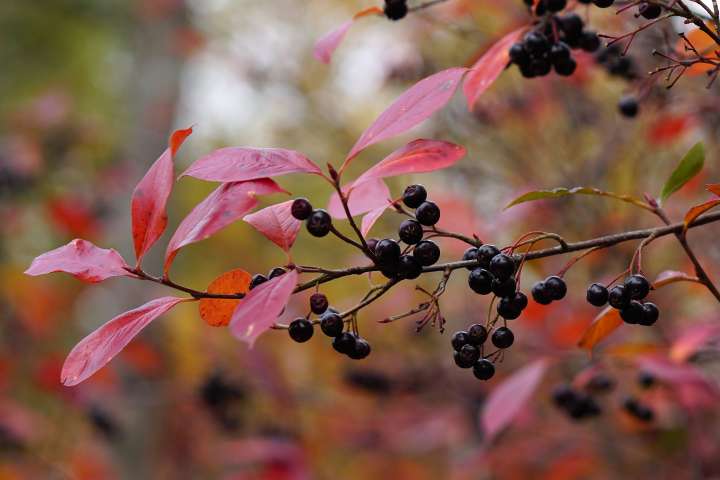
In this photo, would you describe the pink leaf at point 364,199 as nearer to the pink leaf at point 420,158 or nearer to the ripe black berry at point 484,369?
the pink leaf at point 420,158

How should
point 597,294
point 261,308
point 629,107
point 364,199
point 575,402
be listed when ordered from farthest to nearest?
1. point 575,402
2. point 629,107
3. point 364,199
4. point 597,294
5. point 261,308

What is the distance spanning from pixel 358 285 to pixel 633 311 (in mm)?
4114

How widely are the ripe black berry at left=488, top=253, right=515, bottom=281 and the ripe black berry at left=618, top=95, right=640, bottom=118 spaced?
693mm

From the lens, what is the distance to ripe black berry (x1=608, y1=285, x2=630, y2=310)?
87 centimetres

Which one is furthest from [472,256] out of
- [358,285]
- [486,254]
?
[358,285]

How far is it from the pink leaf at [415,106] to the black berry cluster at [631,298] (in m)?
0.28

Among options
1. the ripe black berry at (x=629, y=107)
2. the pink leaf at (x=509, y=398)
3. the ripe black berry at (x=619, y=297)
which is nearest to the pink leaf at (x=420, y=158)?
the ripe black berry at (x=619, y=297)

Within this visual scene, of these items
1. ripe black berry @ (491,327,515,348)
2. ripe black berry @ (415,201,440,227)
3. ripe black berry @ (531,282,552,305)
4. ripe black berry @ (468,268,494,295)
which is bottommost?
ripe black berry @ (491,327,515,348)

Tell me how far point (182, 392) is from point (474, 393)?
1.28 meters

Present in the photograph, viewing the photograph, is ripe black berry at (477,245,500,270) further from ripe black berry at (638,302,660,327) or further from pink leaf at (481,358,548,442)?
pink leaf at (481,358,548,442)

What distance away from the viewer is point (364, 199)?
1.03 meters

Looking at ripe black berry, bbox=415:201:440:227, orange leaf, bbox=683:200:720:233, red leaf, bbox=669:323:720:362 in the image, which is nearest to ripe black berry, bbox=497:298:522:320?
ripe black berry, bbox=415:201:440:227

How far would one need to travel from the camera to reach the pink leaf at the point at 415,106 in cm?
89

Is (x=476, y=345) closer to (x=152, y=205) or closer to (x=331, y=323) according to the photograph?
(x=331, y=323)
